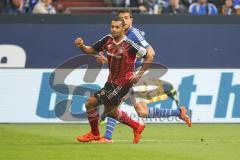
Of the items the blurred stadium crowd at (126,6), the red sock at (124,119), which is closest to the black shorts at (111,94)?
the red sock at (124,119)

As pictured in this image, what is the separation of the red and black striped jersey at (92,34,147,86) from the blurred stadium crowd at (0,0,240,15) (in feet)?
17.5

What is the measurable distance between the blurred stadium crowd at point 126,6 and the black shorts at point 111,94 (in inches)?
215

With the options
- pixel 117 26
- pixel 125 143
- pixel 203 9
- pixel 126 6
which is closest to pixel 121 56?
pixel 117 26

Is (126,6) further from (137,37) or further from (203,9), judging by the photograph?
(137,37)

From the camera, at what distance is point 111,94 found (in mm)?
13711

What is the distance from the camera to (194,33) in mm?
18531

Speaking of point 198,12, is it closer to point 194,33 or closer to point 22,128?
point 194,33

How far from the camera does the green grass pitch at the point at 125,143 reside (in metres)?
11.8

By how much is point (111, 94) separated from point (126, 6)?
663 cm

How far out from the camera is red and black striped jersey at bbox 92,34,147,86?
13.6 metres

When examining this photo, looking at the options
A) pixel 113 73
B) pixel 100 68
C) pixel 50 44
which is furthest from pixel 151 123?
pixel 113 73

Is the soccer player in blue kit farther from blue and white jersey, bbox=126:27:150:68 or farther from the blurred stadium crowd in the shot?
the blurred stadium crowd

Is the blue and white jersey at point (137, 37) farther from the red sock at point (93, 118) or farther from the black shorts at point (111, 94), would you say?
the red sock at point (93, 118)

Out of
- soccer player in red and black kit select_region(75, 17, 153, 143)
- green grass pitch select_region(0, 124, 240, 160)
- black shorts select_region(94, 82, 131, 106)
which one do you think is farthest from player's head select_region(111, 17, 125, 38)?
green grass pitch select_region(0, 124, 240, 160)
